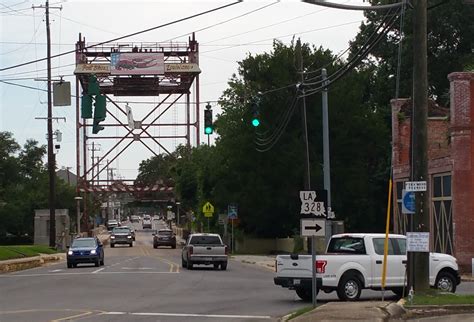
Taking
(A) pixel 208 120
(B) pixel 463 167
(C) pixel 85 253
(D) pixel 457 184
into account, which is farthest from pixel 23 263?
(B) pixel 463 167

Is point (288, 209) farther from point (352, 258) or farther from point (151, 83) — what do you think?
point (352, 258)

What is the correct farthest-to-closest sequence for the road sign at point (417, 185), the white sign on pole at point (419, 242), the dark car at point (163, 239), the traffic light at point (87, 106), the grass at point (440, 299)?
the dark car at point (163, 239) → the traffic light at point (87, 106) → the road sign at point (417, 185) → the white sign on pole at point (419, 242) → the grass at point (440, 299)

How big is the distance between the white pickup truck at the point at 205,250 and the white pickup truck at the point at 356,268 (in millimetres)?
15739

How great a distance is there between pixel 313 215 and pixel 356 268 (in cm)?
404

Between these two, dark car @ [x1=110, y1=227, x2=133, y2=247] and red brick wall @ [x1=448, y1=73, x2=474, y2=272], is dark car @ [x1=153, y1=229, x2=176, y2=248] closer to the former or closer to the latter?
dark car @ [x1=110, y1=227, x2=133, y2=247]

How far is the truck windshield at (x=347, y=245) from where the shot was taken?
21625 millimetres

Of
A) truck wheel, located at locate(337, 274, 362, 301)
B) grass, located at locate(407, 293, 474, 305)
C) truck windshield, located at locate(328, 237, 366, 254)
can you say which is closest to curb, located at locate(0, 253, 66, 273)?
truck windshield, located at locate(328, 237, 366, 254)

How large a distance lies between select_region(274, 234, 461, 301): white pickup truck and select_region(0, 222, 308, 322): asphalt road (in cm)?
84

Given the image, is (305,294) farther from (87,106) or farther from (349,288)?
(87,106)

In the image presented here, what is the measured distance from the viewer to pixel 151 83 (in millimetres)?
69688

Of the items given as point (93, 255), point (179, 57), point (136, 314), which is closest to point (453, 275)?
point (136, 314)

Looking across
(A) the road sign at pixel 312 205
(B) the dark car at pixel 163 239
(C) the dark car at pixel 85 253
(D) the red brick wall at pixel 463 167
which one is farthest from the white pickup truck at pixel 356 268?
(B) the dark car at pixel 163 239

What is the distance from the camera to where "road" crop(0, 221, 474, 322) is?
18.3m

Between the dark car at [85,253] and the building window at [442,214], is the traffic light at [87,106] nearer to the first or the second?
the building window at [442,214]
